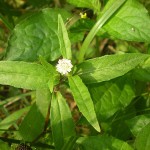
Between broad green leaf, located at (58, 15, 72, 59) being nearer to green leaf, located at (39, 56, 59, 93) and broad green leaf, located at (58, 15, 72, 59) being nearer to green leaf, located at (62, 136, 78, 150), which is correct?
green leaf, located at (39, 56, 59, 93)

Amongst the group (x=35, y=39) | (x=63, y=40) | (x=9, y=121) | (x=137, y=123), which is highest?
(x=35, y=39)

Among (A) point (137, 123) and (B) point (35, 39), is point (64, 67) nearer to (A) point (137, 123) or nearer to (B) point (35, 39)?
(B) point (35, 39)

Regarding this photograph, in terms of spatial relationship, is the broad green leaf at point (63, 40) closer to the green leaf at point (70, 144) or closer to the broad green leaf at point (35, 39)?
the broad green leaf at point (35, 39)

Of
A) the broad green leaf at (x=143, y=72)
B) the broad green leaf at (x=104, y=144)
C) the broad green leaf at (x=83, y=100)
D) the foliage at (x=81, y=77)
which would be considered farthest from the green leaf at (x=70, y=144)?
the broad green leaf at (x=143, y=72)

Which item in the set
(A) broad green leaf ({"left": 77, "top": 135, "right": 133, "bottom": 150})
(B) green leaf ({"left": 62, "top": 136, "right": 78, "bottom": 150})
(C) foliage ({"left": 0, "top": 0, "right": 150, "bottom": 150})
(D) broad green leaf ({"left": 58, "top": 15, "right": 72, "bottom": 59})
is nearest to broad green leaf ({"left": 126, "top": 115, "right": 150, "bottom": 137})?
(C) foliage ({"left": 0, "top": 0, "right": 150, "bottom": 150})

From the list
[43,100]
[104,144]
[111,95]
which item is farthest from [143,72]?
[43,100]

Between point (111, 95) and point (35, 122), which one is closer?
point (111, 95)

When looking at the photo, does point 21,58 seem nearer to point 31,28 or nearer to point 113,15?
point 31,28

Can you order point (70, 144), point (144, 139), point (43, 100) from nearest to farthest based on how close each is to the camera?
point (144, 139)
point (70, 144)
point (43, 100)
